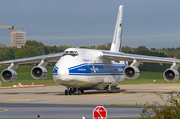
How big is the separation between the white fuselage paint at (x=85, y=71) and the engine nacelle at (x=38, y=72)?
3.09 meters

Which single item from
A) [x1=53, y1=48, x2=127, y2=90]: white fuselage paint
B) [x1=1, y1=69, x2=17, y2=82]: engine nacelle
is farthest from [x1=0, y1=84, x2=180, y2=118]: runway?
[x1=1, y1=69, x2=17, y2=82]: engine nacelle

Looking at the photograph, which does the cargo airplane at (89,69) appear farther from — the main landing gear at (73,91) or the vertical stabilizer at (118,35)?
the vertical stabilizer at (118,35)

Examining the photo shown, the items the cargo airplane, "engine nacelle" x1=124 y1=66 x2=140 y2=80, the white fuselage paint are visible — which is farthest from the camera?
"engine nacelle" x1=124 y1=66 x2=140 y2=80

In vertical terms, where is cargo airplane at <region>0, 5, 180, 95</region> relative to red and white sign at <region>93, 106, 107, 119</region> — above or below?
above

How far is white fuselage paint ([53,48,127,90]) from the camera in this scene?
29281 mm

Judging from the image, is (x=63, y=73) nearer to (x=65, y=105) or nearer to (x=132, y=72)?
(x=65, y=105)

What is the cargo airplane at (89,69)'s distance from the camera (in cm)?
2964

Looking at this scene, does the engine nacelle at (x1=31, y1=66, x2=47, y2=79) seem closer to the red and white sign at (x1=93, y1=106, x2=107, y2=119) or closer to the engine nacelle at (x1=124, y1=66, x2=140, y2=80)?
the engine nacelle at (x1=124, y1=66, x2=140, y2=80)

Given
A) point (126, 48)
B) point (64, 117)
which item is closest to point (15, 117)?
point (64, 117)

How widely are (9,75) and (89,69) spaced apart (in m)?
7.91

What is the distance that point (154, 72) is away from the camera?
87.3 meters

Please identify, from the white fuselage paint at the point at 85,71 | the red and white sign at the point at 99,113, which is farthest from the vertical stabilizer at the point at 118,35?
the red and white sign at the point at 99,113

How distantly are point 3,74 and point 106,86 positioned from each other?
417 inches

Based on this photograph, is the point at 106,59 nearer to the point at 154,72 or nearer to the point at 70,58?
the point at 70,58
